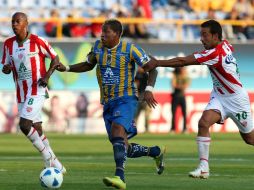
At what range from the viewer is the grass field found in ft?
36.4

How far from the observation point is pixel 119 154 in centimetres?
1077

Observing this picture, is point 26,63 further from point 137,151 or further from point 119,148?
point 119,148

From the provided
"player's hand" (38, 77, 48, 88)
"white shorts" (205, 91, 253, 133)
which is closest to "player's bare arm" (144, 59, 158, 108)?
"white shorts" (205, 91, 253, 133)

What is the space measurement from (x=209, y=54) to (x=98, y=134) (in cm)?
1726

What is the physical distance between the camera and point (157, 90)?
102 ft

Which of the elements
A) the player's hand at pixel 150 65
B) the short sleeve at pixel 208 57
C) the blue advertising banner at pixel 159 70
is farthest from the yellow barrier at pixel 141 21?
the player's hand at pixel 150 65

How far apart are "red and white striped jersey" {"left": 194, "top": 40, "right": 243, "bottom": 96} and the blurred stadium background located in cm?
1762

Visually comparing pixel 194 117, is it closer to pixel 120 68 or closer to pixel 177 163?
pixel 177 163

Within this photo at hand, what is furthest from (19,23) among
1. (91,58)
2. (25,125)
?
(91,58)

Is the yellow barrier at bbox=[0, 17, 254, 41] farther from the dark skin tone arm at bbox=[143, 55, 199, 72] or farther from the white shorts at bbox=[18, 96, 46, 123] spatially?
the dark skin tone arm at bbox=[143, 55, 199, 72]

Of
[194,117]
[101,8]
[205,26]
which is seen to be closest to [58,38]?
[101,8]

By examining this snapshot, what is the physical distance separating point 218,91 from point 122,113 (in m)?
1.96

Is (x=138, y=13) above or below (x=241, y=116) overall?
above

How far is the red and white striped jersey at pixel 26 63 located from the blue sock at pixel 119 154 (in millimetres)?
2673
